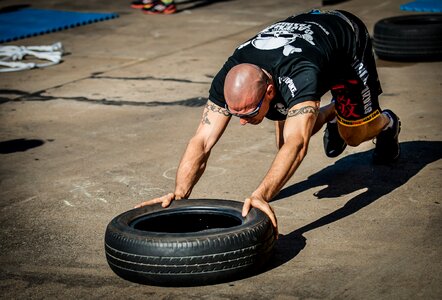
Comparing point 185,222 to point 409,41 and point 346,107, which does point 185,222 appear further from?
point 409,41

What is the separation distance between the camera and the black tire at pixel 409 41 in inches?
356

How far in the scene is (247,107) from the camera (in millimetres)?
4324

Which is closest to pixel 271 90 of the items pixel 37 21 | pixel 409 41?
pixel 409 41

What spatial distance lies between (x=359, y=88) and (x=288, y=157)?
126cm

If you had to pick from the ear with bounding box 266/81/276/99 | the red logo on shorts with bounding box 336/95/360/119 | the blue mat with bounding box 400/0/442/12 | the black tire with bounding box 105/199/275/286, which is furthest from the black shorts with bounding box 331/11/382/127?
the blue mat with bounding box 400/0/442/12

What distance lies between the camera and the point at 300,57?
459 centimetres

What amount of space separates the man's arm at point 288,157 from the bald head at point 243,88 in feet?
0.78

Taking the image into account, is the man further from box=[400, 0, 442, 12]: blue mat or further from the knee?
box=[400, 0, 442, 12]: blue mat

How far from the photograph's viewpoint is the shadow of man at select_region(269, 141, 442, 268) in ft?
16.8

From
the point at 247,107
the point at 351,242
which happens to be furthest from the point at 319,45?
the point at 351,242

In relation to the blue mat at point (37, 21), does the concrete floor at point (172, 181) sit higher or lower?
higher

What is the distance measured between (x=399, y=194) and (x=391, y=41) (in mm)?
4167

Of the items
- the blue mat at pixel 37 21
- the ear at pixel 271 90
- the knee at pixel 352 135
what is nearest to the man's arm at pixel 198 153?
the ear at pixel 271 90

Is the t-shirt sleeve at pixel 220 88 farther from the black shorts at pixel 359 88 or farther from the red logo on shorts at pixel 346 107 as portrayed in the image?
the red logo on shorts at pixel 346 107
